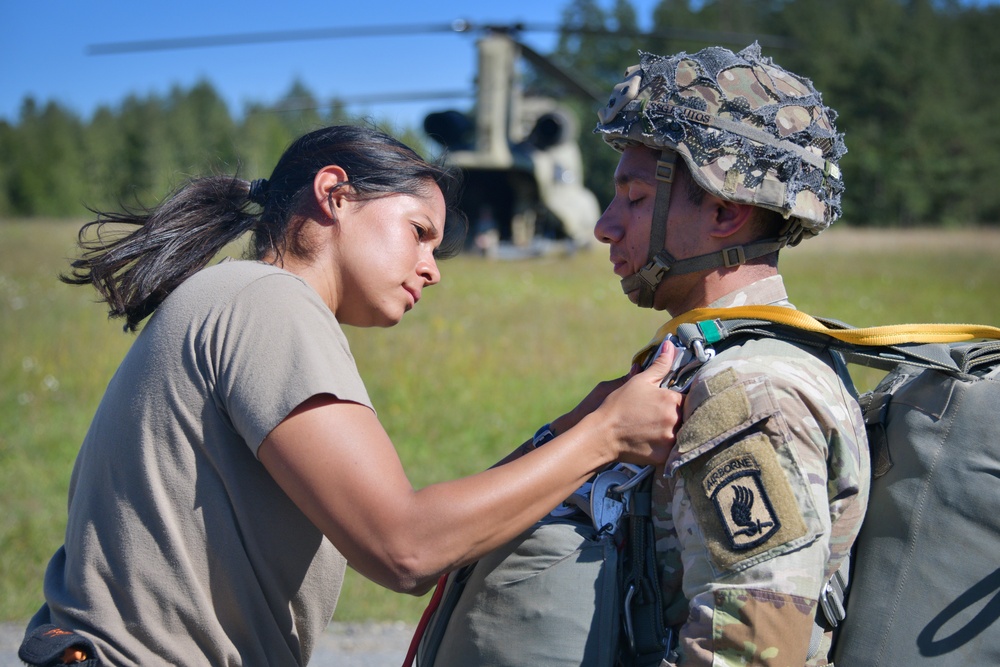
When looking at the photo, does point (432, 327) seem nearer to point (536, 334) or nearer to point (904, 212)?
point (536, 334)

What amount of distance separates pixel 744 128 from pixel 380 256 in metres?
0.99

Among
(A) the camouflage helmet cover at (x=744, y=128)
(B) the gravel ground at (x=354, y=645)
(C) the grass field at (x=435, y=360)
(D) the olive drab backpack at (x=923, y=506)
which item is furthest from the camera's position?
(C) the grass field at (x=435, y=360)

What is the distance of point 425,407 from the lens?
324 inches

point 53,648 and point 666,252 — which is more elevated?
point 666,252

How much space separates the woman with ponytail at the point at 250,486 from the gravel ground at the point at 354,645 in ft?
7.26

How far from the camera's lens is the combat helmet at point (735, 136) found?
7.43 feet

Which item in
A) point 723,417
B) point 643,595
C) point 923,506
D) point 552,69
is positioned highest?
point 552,69

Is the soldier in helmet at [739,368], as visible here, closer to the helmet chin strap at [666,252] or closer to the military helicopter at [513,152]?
the helmet chin strap at [666,252]

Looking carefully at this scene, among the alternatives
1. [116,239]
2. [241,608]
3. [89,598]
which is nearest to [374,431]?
[241,608]

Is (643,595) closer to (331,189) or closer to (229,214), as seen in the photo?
(331,189)

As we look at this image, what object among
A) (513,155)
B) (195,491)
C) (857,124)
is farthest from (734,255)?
(857,124)

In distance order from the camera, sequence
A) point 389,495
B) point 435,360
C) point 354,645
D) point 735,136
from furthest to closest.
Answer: point 435,360
point 354,645
point 735,136
point 389,495

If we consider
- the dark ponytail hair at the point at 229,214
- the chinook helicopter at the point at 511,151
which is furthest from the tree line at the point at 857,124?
the dark ponytail hair at the point at 229,214

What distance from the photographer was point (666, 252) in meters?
2.43
